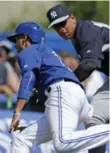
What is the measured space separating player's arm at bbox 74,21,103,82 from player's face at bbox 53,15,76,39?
0.10 metres

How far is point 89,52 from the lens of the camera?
264 inches

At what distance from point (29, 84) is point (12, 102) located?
1815 millimetres

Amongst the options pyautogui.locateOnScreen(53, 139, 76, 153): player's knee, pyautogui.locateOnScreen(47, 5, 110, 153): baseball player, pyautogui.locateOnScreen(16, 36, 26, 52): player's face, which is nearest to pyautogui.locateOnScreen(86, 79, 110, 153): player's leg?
pyautogui.locateOnScreen(47, 5, 110, 153): baseball player

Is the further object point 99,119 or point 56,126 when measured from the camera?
point 99,119

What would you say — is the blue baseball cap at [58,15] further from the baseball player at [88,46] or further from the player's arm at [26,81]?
the player's arm at [26,81]

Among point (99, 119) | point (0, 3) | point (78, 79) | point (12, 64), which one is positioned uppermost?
point (78, 79)

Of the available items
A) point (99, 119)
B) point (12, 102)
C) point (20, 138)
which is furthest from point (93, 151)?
point (12, 102)

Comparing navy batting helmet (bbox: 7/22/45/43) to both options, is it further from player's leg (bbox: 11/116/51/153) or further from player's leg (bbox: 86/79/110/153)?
player's leg (bbox: 86/79/110/153)

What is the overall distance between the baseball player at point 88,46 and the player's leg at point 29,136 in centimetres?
52

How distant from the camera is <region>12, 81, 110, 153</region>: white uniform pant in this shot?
20.1 ft

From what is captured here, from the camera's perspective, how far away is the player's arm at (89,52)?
6645mm

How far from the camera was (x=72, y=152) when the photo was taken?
20.5ft

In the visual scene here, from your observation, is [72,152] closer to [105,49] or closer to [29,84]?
[29,84]

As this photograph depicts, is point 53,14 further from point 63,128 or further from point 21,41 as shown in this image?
point 63,128
